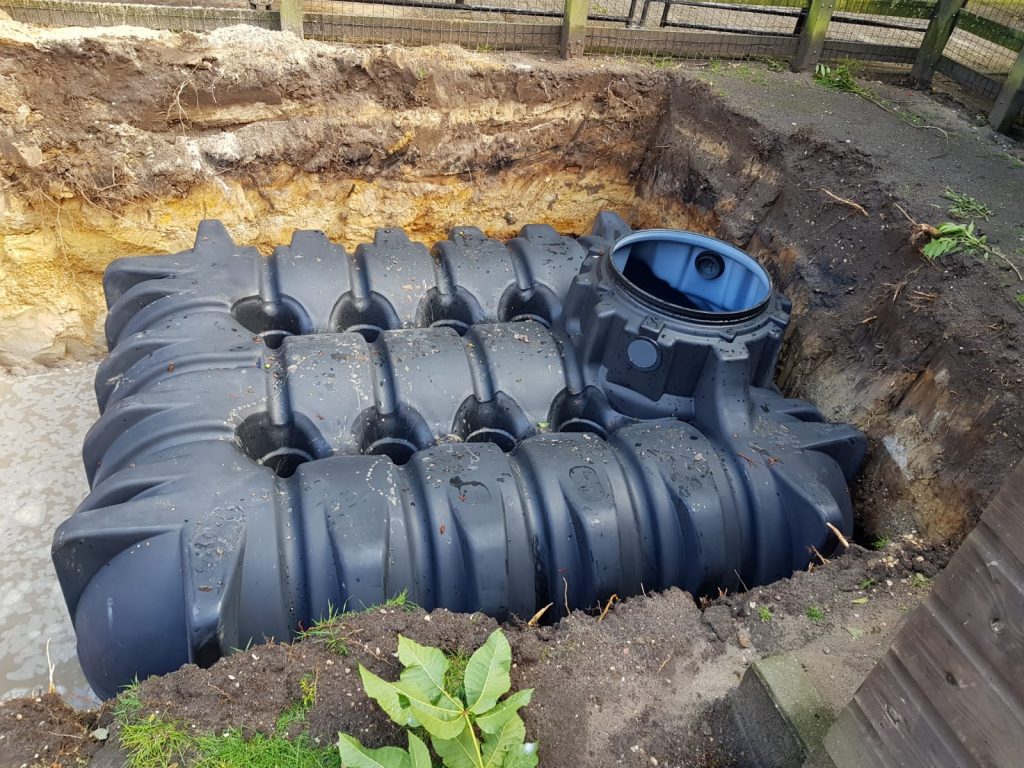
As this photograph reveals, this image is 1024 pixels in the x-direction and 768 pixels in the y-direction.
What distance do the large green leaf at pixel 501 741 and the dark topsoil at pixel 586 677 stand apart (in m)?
0.26

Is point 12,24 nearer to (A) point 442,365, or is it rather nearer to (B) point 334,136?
(B) point 334,136

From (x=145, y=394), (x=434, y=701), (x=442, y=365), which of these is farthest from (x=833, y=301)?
(x=145, y=394)

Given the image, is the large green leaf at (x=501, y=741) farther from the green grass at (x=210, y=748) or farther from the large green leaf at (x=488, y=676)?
the green grass at (x=210, y=748)

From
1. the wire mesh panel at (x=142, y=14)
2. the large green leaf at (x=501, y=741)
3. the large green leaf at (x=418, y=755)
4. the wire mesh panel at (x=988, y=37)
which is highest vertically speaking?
the wire mesh panel at (x=988, y=37)

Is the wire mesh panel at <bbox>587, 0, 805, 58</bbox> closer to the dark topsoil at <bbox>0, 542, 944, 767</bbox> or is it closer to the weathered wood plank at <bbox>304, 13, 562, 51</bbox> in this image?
the weathered wood plank at <bbox>304, 13, 562, 51</bbox>

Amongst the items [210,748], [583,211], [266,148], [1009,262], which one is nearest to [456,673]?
[210,748]

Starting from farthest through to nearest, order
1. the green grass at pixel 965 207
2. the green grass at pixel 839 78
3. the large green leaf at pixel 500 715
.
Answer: the green grass at pixel 839 78 < the green grass at pixel 965 207 < the large green leaf at pixel 500 715

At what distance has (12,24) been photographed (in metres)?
4.29

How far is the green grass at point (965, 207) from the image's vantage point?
384cm

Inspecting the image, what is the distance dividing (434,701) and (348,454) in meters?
1.78

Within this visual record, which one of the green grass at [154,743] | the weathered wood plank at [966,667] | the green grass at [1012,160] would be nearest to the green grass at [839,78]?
the green grass at [1012,160]

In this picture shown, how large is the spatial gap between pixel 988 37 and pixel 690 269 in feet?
11.1

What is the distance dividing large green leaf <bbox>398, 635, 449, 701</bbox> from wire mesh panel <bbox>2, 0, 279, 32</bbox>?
4658 mm

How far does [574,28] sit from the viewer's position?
540cm
